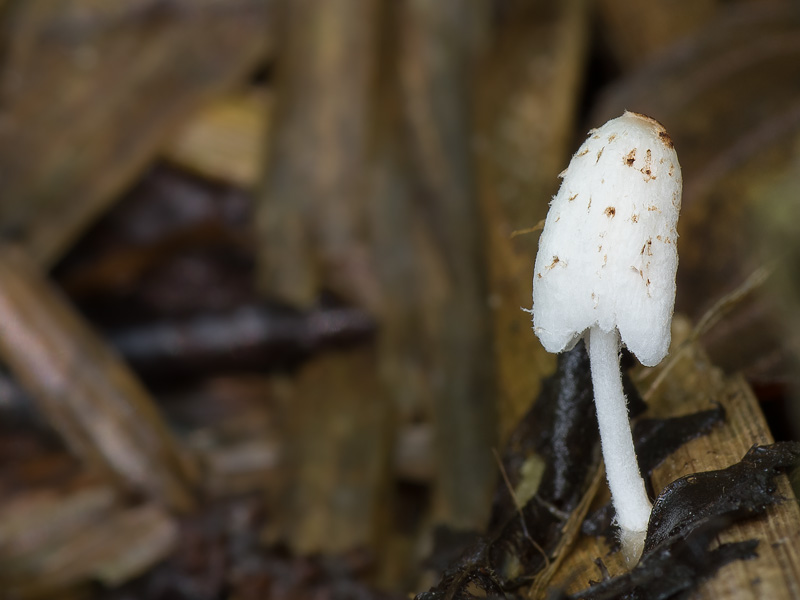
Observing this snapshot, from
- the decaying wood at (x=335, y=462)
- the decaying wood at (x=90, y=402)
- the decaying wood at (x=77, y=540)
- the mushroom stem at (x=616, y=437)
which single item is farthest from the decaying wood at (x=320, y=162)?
the mushroom stem at (x=616, y=437)

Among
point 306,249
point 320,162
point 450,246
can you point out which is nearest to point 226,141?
point 320,162

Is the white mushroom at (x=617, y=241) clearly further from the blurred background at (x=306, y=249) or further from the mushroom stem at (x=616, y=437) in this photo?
the blurred background at (x=306, y=249)

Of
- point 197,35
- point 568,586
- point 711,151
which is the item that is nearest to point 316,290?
point 197,35

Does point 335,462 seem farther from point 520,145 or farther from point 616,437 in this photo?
point 616,437

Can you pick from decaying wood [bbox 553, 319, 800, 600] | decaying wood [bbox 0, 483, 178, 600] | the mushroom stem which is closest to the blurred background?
decaying wood [bbox 0, 483, 178, 600]

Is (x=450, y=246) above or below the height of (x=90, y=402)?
above

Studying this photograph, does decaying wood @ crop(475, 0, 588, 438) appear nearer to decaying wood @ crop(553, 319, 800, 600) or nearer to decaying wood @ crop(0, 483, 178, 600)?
decaying wood @ crop(553, 319, 800, 600)
